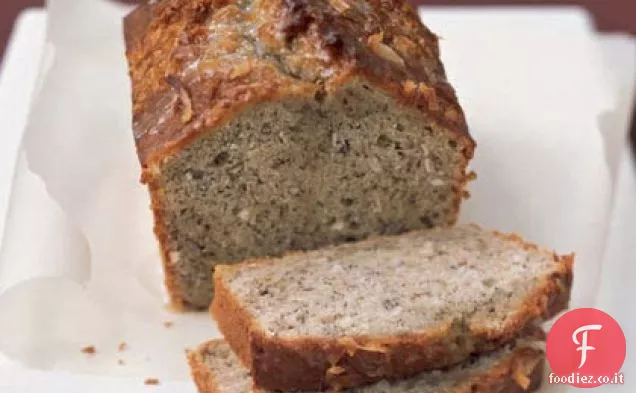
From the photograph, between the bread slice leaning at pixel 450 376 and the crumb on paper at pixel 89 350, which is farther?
the crumb on paper at pixel 89 350

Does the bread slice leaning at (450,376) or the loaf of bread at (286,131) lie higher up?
the loaf of bread at (286,131)

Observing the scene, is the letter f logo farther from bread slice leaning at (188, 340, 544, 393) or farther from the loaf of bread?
the loaf of bread

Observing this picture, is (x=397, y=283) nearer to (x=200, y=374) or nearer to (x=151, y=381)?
(x=200, y=374)

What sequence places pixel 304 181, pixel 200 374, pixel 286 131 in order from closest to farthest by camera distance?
pixel 200 374 < pixel 286 131 < pixel 304 181

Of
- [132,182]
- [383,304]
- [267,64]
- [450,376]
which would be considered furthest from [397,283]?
[132,182]

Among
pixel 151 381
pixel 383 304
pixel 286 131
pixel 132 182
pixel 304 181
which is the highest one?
pixel 286 131

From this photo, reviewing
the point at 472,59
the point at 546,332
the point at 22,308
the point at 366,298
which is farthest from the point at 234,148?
the point at 472,59
